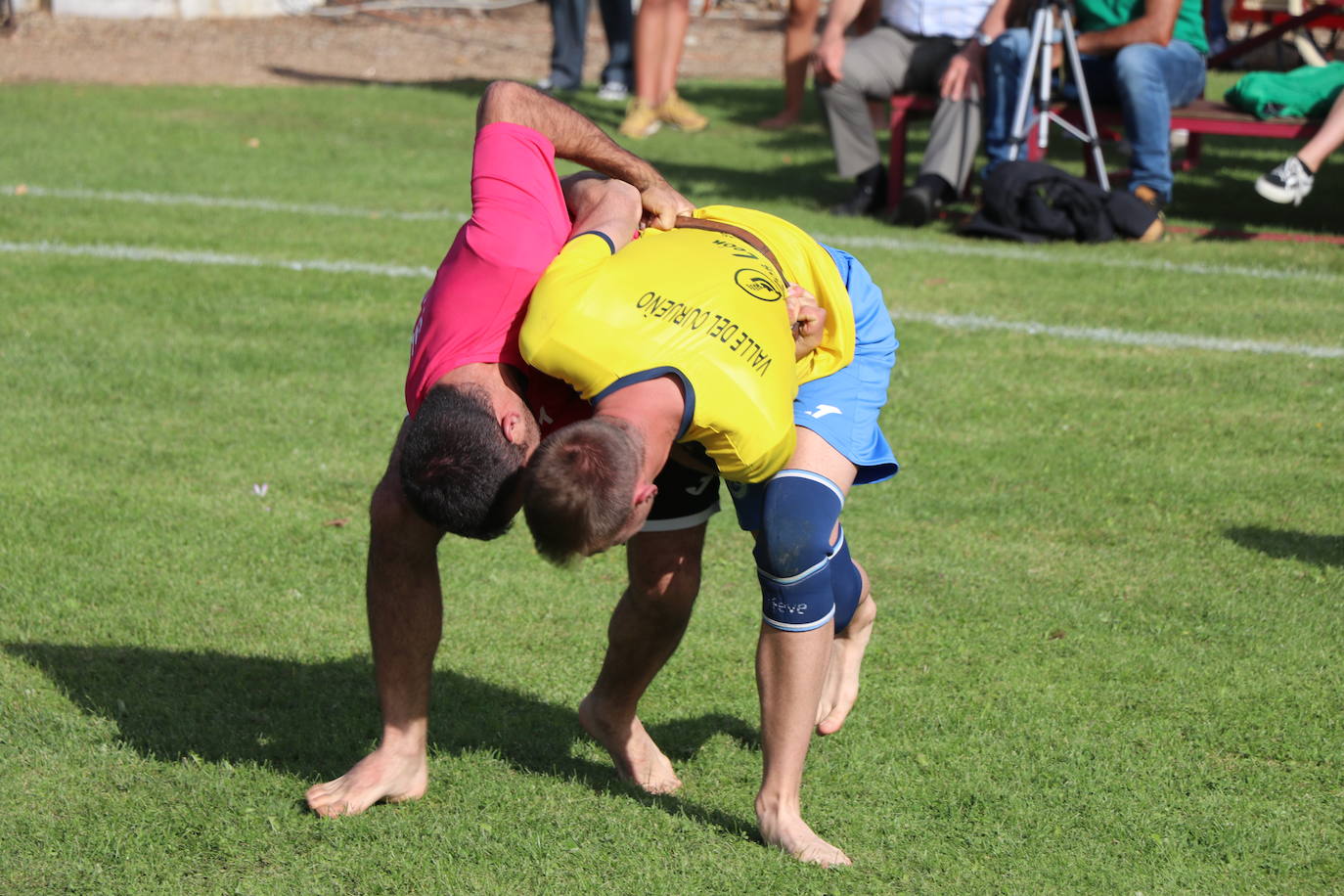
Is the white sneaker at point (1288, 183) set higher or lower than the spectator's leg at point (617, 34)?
higher

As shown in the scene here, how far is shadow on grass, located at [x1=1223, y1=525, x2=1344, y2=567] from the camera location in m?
4.86

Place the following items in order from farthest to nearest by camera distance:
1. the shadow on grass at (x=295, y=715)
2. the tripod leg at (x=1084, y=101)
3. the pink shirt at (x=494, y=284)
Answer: the tripod leg at (x=1084, y=101) → the shadow on grass at (x=295, y=715) → the pink shirt at (x=494, y=284)

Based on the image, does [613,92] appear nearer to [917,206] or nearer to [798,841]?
[917,206]

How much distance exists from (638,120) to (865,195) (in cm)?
294

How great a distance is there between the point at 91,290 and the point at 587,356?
5423mm

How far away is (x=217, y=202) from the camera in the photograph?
9633 mm

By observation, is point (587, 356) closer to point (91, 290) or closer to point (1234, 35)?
point (91, 290)

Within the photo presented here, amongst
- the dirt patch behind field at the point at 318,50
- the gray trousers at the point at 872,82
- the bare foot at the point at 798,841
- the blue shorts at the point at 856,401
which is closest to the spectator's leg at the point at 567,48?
the dirt patch behind field at the point at 318,50

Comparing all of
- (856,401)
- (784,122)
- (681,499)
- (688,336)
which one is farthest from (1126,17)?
(688,336)

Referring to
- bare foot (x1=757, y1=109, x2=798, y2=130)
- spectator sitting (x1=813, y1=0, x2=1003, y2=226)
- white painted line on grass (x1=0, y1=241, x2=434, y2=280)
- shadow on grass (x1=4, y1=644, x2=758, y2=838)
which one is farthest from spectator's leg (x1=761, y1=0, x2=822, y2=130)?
shadow on grass (x1=4, y1=644, x2=758, y2=838)

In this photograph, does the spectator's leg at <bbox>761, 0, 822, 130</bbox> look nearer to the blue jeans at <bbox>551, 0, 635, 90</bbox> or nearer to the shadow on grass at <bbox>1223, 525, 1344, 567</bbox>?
the blue jeans at <bbox>551, 0, 635, 90</bbox>

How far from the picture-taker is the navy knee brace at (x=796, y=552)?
3.15 meters

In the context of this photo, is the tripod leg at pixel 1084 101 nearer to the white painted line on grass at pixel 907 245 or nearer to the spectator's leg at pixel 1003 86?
the spectator's leg at pixel 1003 86

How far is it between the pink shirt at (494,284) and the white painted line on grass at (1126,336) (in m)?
4.28
